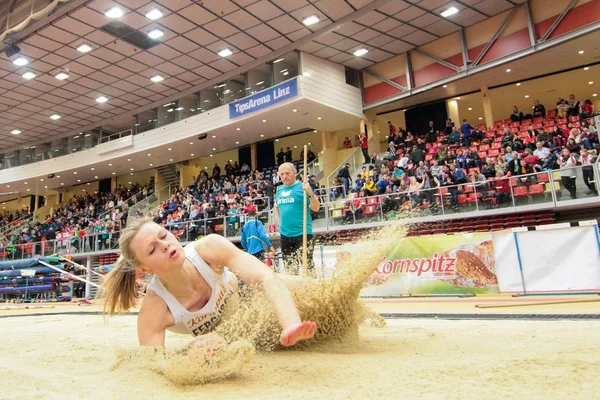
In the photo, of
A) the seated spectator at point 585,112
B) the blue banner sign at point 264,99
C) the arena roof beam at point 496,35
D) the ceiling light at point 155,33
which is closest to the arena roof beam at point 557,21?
the arena roof beam at point 496,35

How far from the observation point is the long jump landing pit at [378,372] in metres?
1.57

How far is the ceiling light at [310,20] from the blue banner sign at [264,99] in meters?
2.48

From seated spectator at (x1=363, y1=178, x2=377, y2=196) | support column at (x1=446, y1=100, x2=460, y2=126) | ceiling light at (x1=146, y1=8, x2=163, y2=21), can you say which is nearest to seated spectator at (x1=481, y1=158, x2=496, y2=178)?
seated spectator at (x1=363, y1=178, x2=377, y2=196)

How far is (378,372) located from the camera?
6.23 ft

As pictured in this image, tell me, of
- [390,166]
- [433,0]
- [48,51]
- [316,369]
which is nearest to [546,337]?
[316,369]

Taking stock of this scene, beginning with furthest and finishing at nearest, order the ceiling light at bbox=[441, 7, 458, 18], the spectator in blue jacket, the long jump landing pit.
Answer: the ceiling light at bbox=[441, 7, 458, 18] → the spectator in blue jacket → the long jump landing pit

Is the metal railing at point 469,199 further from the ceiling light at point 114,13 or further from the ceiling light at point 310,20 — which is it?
the ceiling light at point 114,13

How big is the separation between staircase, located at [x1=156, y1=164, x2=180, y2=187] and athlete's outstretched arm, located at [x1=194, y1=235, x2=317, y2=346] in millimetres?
27466

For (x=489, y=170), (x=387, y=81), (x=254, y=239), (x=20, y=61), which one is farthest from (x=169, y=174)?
(x=254, y=239)

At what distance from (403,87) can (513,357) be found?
18.7m

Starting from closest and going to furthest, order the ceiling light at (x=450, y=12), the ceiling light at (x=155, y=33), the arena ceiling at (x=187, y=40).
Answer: the arena ceiling at (x=187, y=40) < the ceiling light at (x=450, y=12) < the ceiling light at (x=155, y=33)

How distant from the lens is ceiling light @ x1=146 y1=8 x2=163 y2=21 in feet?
49.2

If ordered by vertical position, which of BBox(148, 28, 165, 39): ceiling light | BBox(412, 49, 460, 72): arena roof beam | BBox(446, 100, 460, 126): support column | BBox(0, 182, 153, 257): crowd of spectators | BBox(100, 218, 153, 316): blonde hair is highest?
BBox(148, 28, 165, 39): ceiling light

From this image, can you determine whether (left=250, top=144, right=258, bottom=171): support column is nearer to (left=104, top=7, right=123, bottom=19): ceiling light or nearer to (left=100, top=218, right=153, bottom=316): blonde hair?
(left=104, top=7, right=123, bottom=19): ceiling light
